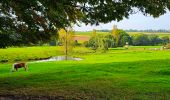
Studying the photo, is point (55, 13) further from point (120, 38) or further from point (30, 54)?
point (120, 38)

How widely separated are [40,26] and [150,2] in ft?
17.3

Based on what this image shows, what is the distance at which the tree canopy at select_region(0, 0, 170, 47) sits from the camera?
15.6 m

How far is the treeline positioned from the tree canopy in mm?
75317

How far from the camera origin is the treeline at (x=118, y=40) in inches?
3794

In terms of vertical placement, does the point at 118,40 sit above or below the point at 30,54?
above

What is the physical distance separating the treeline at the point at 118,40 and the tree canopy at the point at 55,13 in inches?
2965

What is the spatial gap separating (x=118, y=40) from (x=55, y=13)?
110m

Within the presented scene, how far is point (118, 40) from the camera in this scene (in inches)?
4909

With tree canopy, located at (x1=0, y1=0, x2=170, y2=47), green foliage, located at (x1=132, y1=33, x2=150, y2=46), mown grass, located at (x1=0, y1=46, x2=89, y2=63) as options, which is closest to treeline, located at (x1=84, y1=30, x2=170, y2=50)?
green foliage, located at (x1=132, y1=33, x2=150, y2=46)

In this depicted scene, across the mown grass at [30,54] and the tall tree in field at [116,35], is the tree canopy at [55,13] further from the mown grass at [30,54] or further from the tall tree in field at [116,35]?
the tall tree in field at [116,35]

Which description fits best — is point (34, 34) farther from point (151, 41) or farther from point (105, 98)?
point (151, 41)

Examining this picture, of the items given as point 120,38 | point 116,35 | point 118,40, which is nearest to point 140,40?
point 120,38

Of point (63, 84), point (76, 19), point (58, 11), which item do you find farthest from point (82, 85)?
point (58, 11)

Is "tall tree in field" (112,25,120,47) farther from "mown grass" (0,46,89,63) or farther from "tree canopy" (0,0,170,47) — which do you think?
"tree canopy" (0,0,170,47)
